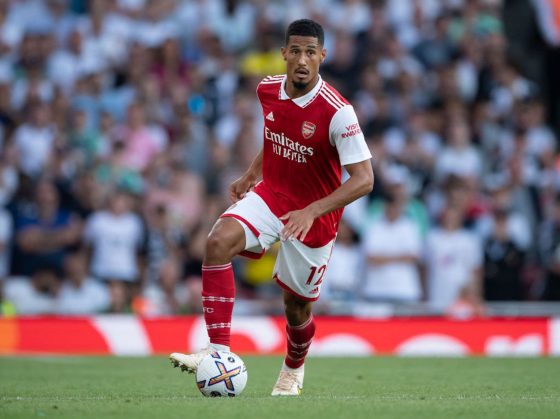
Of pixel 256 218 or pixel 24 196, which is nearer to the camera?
pixel 256 218

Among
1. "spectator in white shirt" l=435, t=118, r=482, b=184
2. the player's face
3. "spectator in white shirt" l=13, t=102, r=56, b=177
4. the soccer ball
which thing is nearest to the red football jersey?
the player's face

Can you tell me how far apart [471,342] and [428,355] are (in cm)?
89

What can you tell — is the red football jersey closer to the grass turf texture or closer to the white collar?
the white collar

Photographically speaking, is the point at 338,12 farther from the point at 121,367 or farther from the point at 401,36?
the point at 121,367

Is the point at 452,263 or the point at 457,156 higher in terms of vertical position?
the point at 457,156

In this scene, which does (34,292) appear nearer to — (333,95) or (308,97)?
(308,97)

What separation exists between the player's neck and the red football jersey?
29 mm

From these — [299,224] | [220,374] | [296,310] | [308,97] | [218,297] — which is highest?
[308,97]

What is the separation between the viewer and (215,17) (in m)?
18.4

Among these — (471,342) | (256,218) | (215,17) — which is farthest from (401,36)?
(256,218)

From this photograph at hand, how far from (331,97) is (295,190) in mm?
710

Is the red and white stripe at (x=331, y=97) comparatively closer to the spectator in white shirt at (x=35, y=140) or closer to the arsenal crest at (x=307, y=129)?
the arsenal crest at (x=307, y=129)

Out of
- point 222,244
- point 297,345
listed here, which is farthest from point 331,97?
point 297,345

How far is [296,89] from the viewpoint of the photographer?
8.09 m
